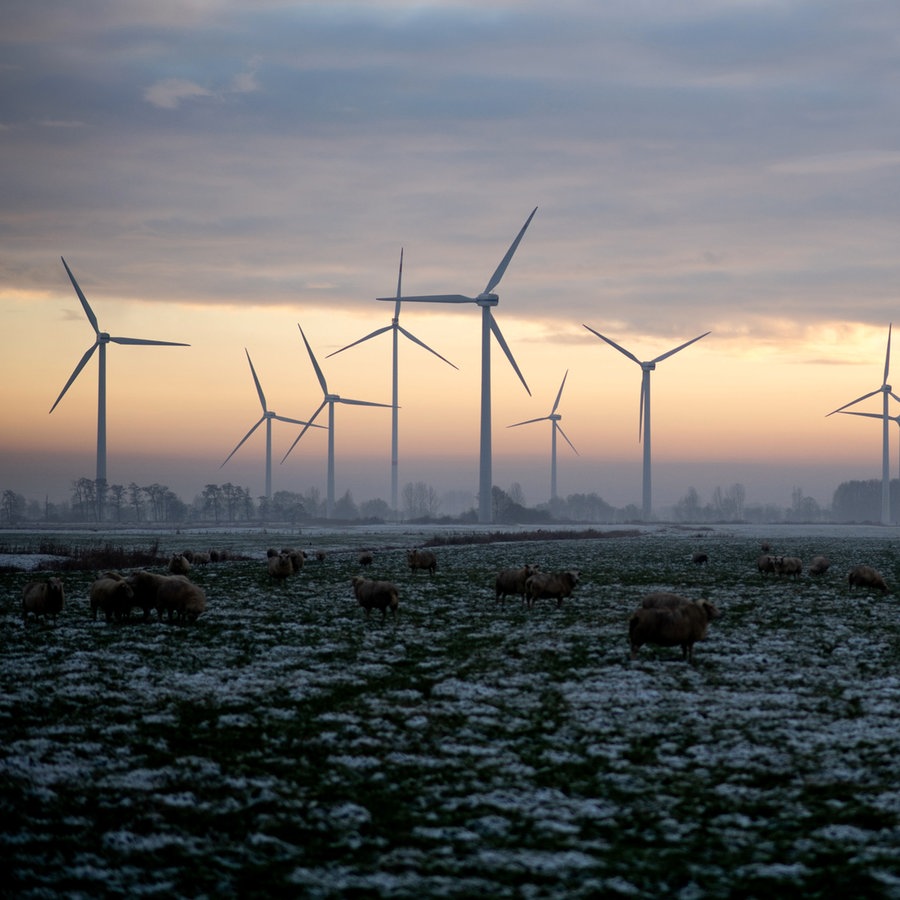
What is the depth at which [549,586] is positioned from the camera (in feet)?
84.6

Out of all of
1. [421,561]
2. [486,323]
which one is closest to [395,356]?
[486,323]

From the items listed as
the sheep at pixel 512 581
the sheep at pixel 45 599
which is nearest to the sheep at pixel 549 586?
the sheep at pixel 512 581

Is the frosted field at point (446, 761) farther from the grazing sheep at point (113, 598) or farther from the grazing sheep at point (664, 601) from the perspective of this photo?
the grazing sheep at point (664, 601)

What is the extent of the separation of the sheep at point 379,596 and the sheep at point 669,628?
716 cm

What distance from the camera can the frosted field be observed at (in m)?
8.95

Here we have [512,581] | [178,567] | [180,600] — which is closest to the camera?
[180,600]

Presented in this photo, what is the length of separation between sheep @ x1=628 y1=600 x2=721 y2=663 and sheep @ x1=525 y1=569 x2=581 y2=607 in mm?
7574

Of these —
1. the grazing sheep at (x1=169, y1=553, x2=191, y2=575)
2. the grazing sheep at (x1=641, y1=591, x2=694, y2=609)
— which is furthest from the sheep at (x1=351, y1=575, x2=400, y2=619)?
the grazing sheep at (x1=169, y1=553, x2=191, y2=575)

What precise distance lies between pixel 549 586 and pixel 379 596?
494 cm

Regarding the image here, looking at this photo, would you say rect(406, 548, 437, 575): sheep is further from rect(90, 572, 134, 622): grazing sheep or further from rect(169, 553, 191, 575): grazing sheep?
rect(90, 572, 134, 622): grazing sheep

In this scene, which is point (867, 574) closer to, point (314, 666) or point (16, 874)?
point (314, 666)

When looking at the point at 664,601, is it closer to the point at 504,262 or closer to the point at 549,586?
the point at 549,586

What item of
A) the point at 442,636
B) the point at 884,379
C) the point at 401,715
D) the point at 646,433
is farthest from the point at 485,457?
the point at 401,715

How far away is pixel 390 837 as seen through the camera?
382 inches
